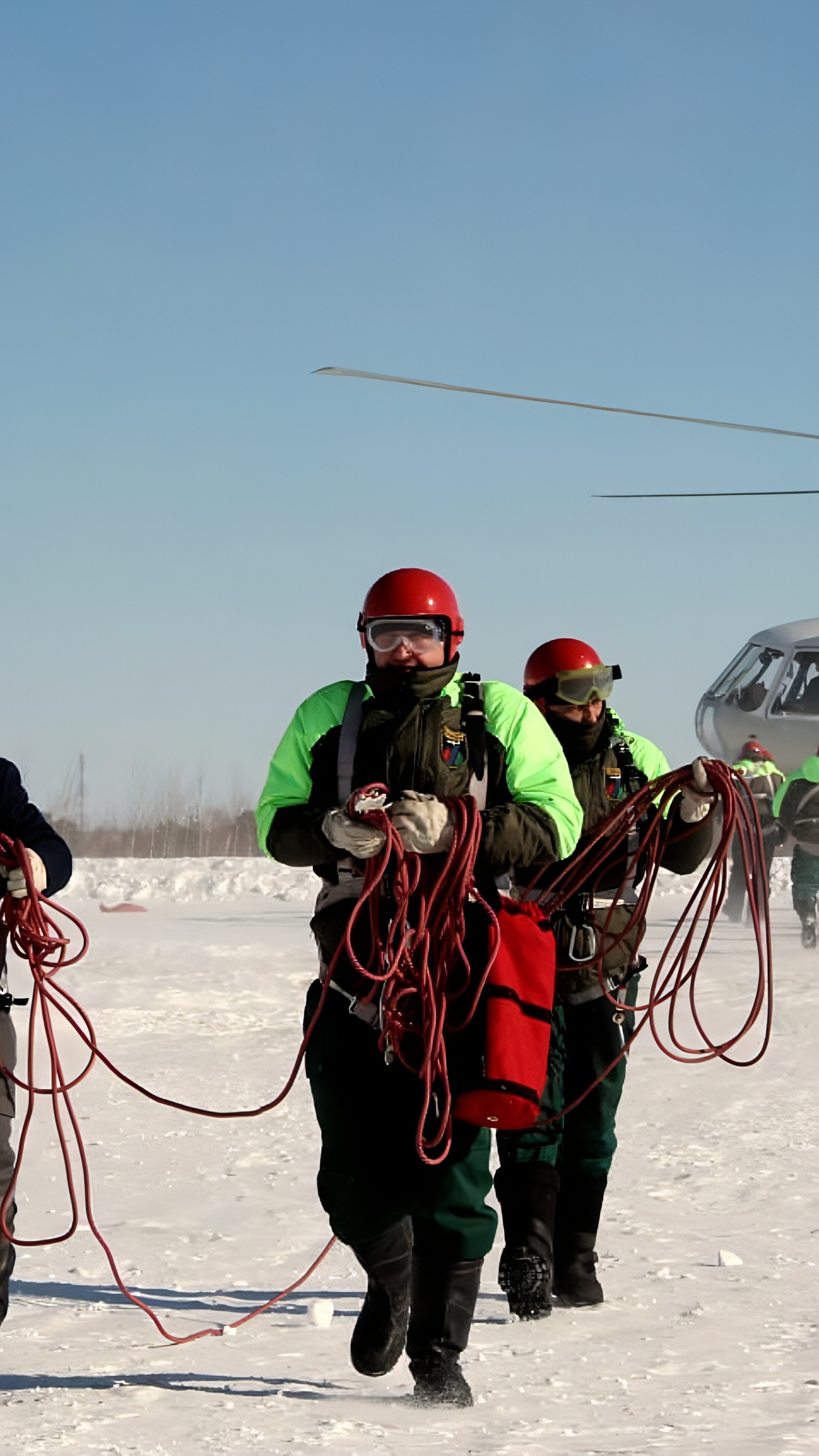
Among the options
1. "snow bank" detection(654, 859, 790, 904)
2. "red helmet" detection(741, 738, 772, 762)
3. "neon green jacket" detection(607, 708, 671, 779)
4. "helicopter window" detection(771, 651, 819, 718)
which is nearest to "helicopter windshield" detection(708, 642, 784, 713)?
"helicopter window" detection(771, 651, 819, 718)

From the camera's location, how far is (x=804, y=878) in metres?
14.1

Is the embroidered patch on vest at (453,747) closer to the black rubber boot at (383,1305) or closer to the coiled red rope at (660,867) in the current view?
the coiled red rope at (660,867)

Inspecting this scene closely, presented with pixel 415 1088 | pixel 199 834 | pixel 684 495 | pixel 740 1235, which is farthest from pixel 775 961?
pixel 199 834

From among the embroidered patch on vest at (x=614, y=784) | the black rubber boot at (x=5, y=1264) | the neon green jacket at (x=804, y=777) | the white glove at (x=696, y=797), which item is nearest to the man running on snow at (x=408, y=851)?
the white glove at (x=696, y=797)

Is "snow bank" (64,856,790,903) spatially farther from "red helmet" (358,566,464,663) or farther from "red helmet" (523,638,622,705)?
"red helmet" (358,566,464,663)

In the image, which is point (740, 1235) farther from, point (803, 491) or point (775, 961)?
point (803, 491)

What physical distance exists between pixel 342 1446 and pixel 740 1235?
7.77 ft

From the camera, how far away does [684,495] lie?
12766mm

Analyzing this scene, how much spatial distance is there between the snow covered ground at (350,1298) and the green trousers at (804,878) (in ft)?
14.0

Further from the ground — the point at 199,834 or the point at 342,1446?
the point at 342,1446

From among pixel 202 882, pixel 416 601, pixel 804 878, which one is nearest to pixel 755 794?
pixel 804 878

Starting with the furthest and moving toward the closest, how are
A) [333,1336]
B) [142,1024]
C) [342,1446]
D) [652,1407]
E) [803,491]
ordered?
1. [803,491]
2. [142,1024]
3. [333,1336]
4. [652,1407]
5. [342,1446]

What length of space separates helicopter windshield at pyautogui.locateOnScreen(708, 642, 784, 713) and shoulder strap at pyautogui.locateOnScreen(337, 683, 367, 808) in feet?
62.2

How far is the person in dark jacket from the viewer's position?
13.3 ft
